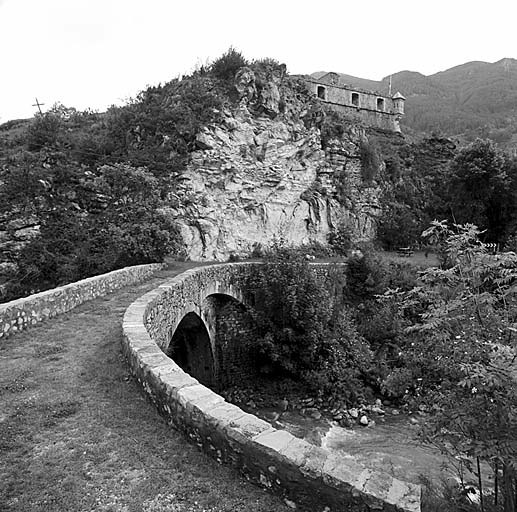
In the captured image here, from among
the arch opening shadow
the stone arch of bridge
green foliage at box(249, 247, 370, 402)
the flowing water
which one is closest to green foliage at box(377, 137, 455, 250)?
green foliage at box(249, 247, 370, 402)

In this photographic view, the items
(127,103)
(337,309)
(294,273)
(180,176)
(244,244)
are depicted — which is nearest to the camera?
(294,273)

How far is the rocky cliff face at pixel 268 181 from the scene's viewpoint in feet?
62.8

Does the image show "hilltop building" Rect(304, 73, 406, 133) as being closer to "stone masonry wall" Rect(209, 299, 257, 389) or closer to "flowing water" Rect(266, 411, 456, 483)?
"stone masonry wall" Rect(209, 299, 257, 389)

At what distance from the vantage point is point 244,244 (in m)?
20.3

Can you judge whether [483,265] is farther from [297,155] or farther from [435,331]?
[297,155]

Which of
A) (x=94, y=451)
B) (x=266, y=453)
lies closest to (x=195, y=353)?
(x=94, y=451)

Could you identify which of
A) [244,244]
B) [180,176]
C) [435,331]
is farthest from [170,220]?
[435,331]

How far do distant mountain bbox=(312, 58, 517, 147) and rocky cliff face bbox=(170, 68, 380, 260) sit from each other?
2158 centimetres

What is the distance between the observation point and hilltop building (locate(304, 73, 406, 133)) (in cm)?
2997

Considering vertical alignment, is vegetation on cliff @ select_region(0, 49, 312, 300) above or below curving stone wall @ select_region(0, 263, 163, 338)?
above

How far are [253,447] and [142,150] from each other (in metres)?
18.6

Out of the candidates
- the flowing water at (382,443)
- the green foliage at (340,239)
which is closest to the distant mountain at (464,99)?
the green foliage at (340,239)

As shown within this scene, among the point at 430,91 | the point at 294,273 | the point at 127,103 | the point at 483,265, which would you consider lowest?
the point at 294,273

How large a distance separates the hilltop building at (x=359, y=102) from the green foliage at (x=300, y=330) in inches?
789
